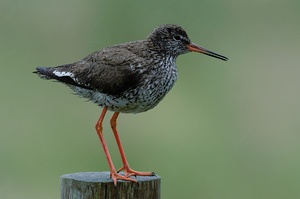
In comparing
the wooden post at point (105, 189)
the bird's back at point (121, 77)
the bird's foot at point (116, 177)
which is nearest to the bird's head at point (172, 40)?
the bird's back at point (121, 77)

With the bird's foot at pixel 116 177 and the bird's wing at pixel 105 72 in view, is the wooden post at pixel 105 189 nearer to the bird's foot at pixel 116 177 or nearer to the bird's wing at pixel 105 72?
the bird's foot at pixel 116 177

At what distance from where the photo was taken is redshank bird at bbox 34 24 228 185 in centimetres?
783

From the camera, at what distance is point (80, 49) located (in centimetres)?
1719

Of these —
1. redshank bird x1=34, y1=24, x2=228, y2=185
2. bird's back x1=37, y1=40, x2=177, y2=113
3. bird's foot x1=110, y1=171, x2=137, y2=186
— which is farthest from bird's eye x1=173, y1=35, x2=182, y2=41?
bird's foot x1=110, y1=171, x2=137, y2=186

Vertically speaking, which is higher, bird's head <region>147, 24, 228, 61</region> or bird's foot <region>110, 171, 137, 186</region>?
bird's head <region>147, 24, 228, 61</region>

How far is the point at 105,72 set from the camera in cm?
790

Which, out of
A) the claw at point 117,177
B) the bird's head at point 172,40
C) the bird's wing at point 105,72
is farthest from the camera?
the bird's head at point 172,40

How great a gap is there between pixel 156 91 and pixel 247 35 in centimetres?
1341

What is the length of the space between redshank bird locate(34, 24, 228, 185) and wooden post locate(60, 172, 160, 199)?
2.84ft

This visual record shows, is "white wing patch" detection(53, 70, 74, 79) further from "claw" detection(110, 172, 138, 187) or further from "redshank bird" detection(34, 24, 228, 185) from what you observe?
"claw" detection(110, 172, 138, 187)

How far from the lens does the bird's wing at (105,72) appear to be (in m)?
7.82

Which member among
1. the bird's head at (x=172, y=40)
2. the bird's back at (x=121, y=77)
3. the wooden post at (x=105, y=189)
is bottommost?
the wooden post at (x=105, y=189)

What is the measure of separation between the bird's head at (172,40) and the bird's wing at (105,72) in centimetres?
42

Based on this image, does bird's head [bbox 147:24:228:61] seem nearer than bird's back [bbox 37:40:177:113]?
No
